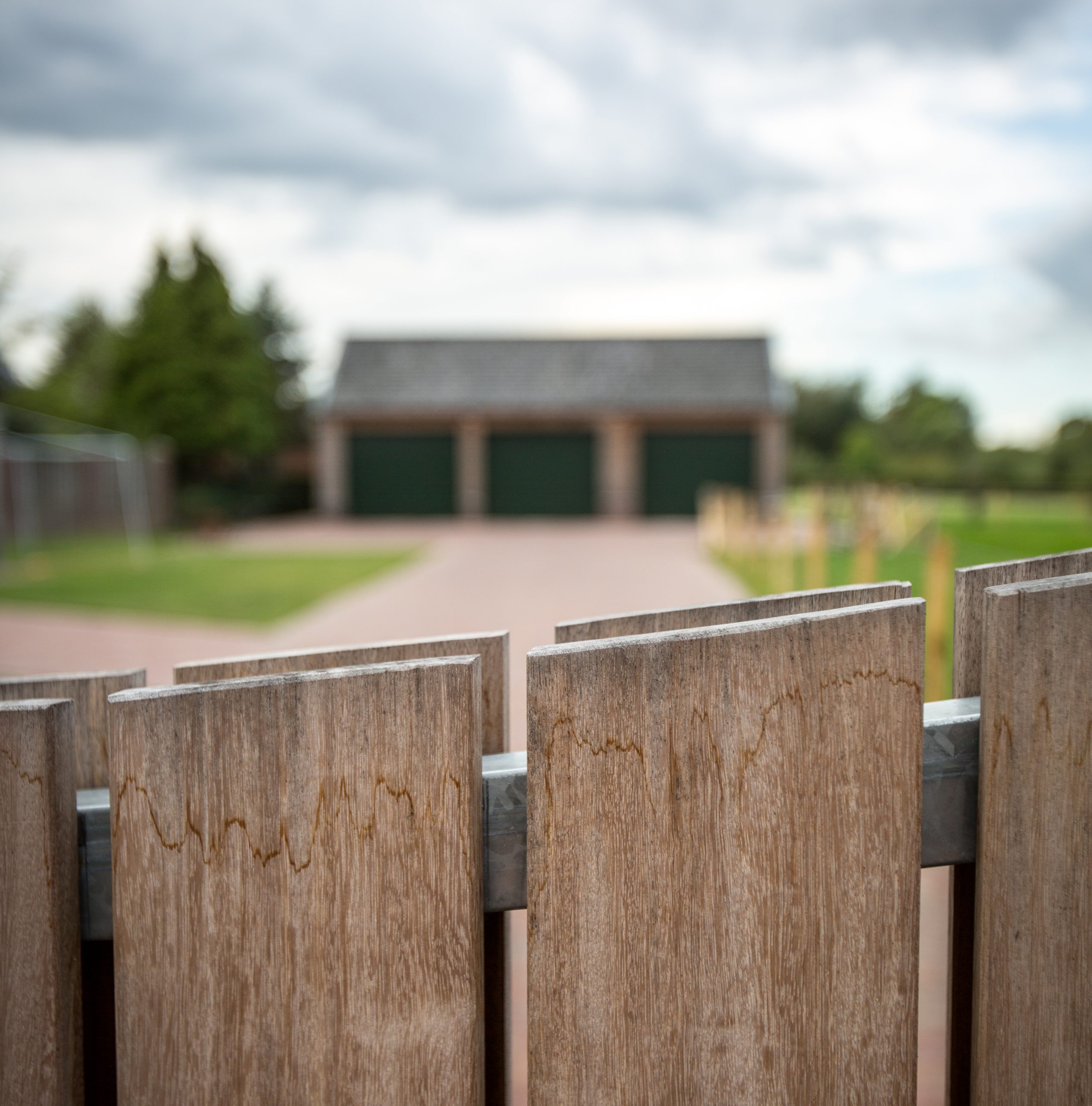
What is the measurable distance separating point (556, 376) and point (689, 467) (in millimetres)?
5978

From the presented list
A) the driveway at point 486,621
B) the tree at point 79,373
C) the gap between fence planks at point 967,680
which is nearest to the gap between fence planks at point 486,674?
the gap between fence planks at point 967,680

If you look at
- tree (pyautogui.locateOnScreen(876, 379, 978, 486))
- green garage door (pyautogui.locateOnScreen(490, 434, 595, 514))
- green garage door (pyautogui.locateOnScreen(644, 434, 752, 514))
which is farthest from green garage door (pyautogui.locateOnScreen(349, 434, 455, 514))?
tree (pyautogui.locateOnScreen(876, 379, 978, 486))

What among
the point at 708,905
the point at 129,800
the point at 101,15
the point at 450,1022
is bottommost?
the point at 450,1022

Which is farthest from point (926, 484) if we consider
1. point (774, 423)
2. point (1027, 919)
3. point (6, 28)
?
point (1027, 919)

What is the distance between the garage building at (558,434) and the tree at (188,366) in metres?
3.18

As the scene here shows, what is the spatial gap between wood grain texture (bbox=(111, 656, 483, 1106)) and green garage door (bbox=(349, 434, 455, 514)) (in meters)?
33.4

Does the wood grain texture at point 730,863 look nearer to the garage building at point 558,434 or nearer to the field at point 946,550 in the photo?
the field at point 946,550

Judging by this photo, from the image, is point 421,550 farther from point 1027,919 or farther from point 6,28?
point 1027,919

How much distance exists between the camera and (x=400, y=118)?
2083 cm

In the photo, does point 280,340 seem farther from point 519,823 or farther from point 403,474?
point 519,823

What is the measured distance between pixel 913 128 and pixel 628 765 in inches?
767

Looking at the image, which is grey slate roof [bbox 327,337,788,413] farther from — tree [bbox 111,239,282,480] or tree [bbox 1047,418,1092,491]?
tree [bbox 1047,418,1092,491]

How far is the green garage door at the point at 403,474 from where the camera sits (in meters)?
34.4

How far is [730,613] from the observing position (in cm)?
122
